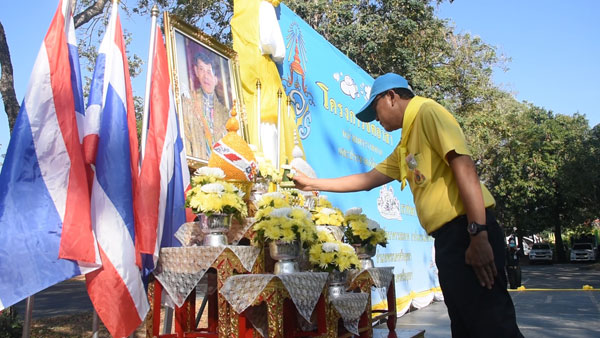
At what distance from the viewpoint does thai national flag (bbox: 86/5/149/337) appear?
2.66 m

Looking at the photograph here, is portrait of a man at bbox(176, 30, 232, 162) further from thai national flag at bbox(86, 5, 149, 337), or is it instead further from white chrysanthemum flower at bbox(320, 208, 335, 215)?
white chrysanthemum flower at bbox(320, 208, 335, 215)

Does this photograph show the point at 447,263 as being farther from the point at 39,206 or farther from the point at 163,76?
the point at 163,76

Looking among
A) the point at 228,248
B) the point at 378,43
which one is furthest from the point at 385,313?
the point at 378,43

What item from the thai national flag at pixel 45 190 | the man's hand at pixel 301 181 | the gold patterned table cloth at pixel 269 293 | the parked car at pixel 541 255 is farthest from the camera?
the parked car at pixel 541 255

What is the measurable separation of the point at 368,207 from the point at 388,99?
4505mm

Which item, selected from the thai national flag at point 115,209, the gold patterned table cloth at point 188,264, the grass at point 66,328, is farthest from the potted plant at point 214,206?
the grass at point 66,328

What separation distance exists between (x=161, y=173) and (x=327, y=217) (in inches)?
51.2

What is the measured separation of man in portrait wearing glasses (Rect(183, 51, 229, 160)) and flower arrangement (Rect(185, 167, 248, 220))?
28.9 inches

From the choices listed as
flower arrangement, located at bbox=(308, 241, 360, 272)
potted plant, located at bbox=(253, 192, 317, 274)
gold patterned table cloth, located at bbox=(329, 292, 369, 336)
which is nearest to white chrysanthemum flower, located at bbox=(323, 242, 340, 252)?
flower arrangement, located at bbox=(308, 241, 360, 272)

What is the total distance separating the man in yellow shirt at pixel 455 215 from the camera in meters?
1.85

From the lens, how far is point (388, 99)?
2.27 meters

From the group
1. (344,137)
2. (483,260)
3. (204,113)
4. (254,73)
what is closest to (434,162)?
(483,260)

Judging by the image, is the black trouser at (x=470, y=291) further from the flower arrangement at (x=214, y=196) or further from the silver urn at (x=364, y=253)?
the silver urn at (x=364, y=253)

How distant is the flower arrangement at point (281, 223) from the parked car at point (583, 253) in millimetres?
31199
